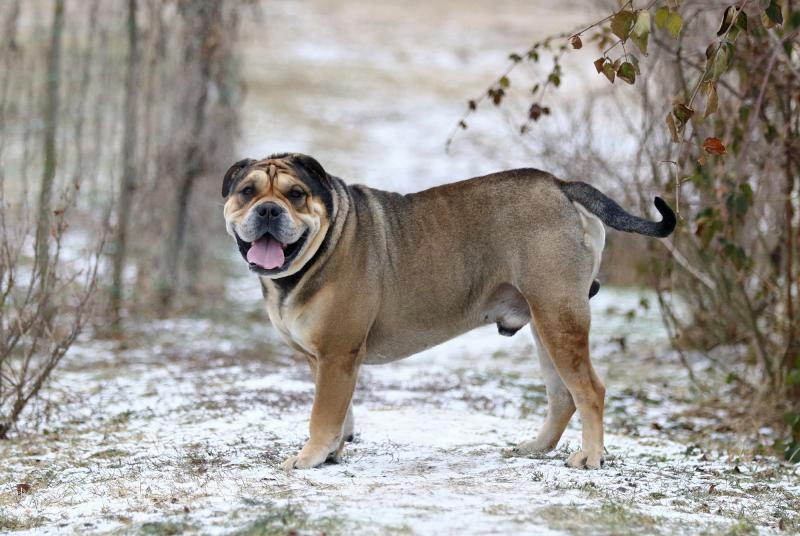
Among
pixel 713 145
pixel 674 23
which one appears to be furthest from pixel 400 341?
pixel 674 23

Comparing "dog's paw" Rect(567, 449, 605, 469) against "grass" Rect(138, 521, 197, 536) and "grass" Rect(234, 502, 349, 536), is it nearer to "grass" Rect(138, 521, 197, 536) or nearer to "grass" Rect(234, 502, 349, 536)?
"grass" Rect(234, 502, 349, 536)

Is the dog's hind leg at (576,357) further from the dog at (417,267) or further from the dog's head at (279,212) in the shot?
the dog's head at (279,212)

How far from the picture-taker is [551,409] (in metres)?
6.31

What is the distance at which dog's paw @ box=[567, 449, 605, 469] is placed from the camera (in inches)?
227

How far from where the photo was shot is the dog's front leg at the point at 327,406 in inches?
223

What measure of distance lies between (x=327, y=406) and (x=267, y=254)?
3.13 ft

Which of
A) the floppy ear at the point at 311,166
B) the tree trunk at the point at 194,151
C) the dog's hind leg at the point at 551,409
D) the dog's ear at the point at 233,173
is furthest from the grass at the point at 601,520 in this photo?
the tree trunk at the point at 194,151

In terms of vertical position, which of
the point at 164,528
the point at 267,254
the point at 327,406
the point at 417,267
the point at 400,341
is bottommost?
the point at 164,528

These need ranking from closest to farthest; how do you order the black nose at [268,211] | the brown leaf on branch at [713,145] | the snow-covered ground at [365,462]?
1. the snow-covered ground at [365,462]
2. the brown leaf on branch at [713,145]
3. the black nose at [268,211]

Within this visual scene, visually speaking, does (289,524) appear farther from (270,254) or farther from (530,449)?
(530,449)

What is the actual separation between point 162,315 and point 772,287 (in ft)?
30.0

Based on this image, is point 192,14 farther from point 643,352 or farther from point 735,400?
point 735,400

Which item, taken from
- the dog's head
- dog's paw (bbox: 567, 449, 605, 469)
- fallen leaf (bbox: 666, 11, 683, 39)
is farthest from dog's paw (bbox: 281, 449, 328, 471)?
fallen leaf (bbox: 666, 11, 683, 39)

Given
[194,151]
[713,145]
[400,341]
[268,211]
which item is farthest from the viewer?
[194,151]
